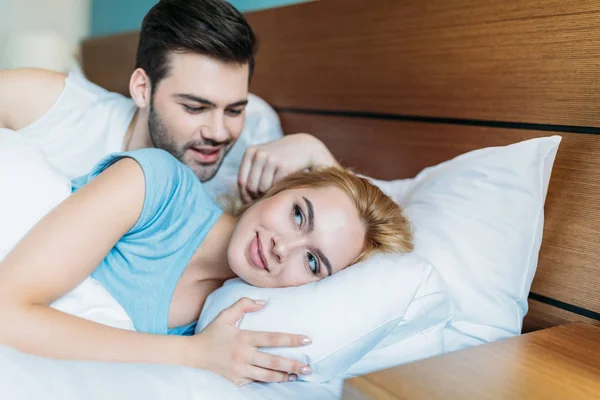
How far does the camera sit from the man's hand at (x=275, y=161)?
1.36 meters

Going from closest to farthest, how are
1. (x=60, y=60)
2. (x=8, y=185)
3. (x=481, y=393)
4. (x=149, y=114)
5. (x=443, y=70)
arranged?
1. (x=481, y=393)
2. (x=8, y=185)
3. (x=443, y=70)
4. (x=149, y=114)
5. (x=60, y=60)

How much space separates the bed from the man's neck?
18.5 inches

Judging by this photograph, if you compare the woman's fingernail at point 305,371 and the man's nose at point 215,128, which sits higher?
the man's nose at point 215,128

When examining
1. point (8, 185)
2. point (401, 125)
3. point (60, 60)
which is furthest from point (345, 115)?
point (60, 60)

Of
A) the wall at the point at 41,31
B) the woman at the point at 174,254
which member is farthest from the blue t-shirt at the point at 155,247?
the wall at the point at 41,31

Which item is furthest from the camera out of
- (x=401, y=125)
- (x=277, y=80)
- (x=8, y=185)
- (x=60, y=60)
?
(x=60, y=60)

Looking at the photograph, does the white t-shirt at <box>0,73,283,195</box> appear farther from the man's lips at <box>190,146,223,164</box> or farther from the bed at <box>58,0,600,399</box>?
the bed at <box>58,0,600,399</box>

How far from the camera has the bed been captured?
1.06 meters

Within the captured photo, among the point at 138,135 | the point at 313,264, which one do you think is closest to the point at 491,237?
Answer: the point at 313,264

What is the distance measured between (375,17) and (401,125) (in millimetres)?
319

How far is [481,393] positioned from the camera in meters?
0.66

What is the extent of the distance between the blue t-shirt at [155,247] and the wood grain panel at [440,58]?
63 cm

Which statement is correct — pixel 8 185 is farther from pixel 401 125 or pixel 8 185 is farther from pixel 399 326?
pixel 401 125

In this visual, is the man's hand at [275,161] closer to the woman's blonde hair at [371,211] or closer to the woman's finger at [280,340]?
the woman's blonde hair at [371,211]
